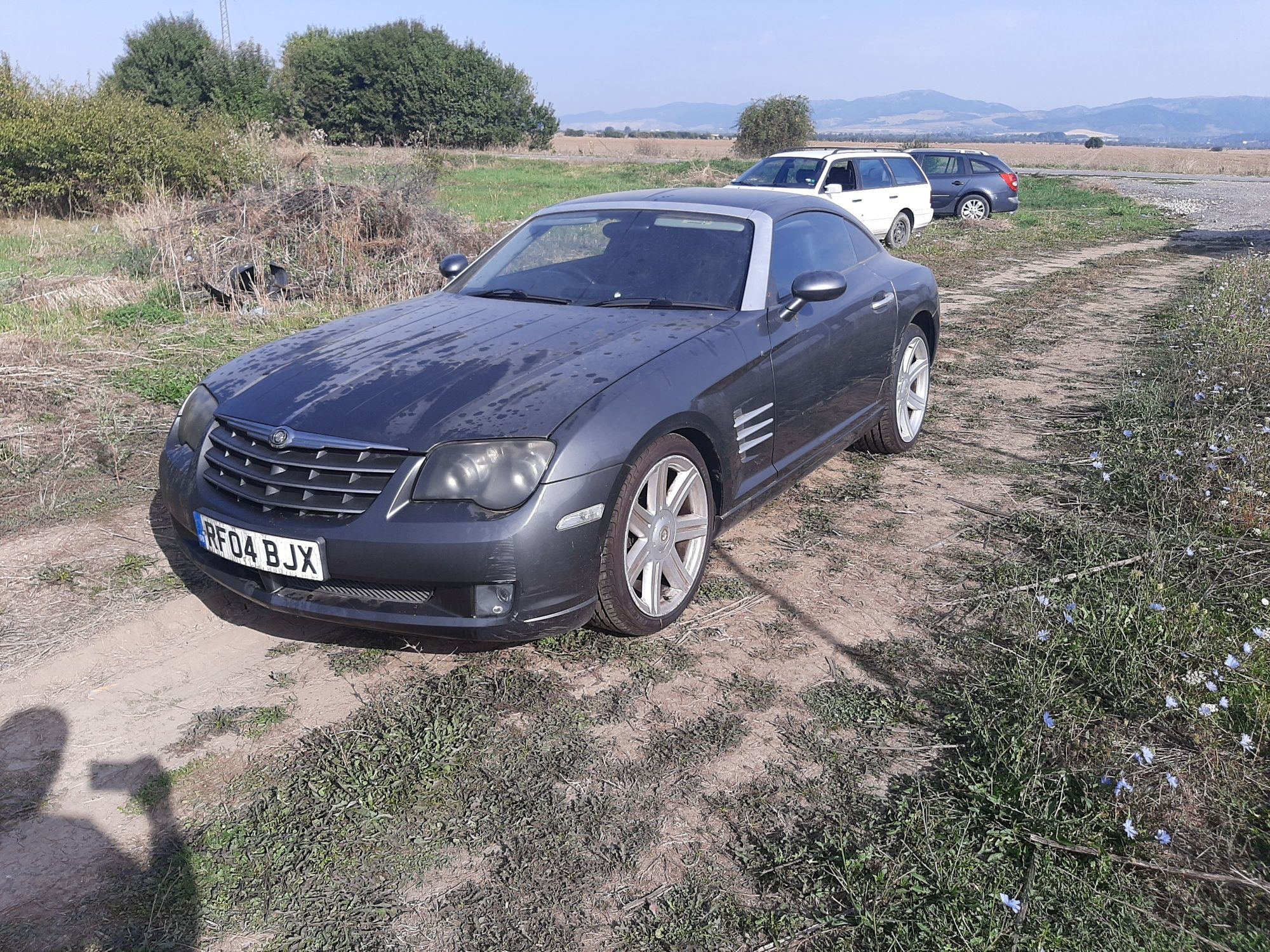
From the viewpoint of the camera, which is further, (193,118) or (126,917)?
(193,118)

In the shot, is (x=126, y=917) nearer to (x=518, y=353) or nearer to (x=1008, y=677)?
(x=518, y=353)

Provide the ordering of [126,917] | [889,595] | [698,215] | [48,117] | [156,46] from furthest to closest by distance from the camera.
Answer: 1. [156,46]
2. [48,117]
3. [698,215]
4. [889,595]
5. [126,917]

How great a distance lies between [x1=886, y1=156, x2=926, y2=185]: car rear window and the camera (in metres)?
15.6

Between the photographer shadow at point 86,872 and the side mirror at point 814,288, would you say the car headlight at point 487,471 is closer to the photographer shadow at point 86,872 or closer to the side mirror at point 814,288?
the photographer shadow at point 86,872

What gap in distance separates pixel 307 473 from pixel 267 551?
11.1 inches

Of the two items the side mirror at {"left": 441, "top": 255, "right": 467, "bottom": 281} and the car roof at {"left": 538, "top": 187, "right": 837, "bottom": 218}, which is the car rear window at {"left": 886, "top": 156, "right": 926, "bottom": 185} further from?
the side mirror at {"left": 441, "top": 255, "right": 467, "bottom": 281}

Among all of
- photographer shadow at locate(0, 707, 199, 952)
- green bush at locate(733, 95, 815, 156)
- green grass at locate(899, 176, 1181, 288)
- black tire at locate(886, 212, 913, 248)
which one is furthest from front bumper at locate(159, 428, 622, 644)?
green bush at locate(733, 95, 815, 156)

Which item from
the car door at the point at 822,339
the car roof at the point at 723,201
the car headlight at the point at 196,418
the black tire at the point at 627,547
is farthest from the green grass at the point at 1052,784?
the car headlight at the point at 196,418

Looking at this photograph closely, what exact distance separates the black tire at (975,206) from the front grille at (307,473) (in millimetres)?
19476

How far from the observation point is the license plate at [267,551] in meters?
3.00

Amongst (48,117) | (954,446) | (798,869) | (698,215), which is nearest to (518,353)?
(698,215)

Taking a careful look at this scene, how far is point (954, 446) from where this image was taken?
5859 millimetres

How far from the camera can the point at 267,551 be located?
3.08m

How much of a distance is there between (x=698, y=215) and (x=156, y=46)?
54324 mm
